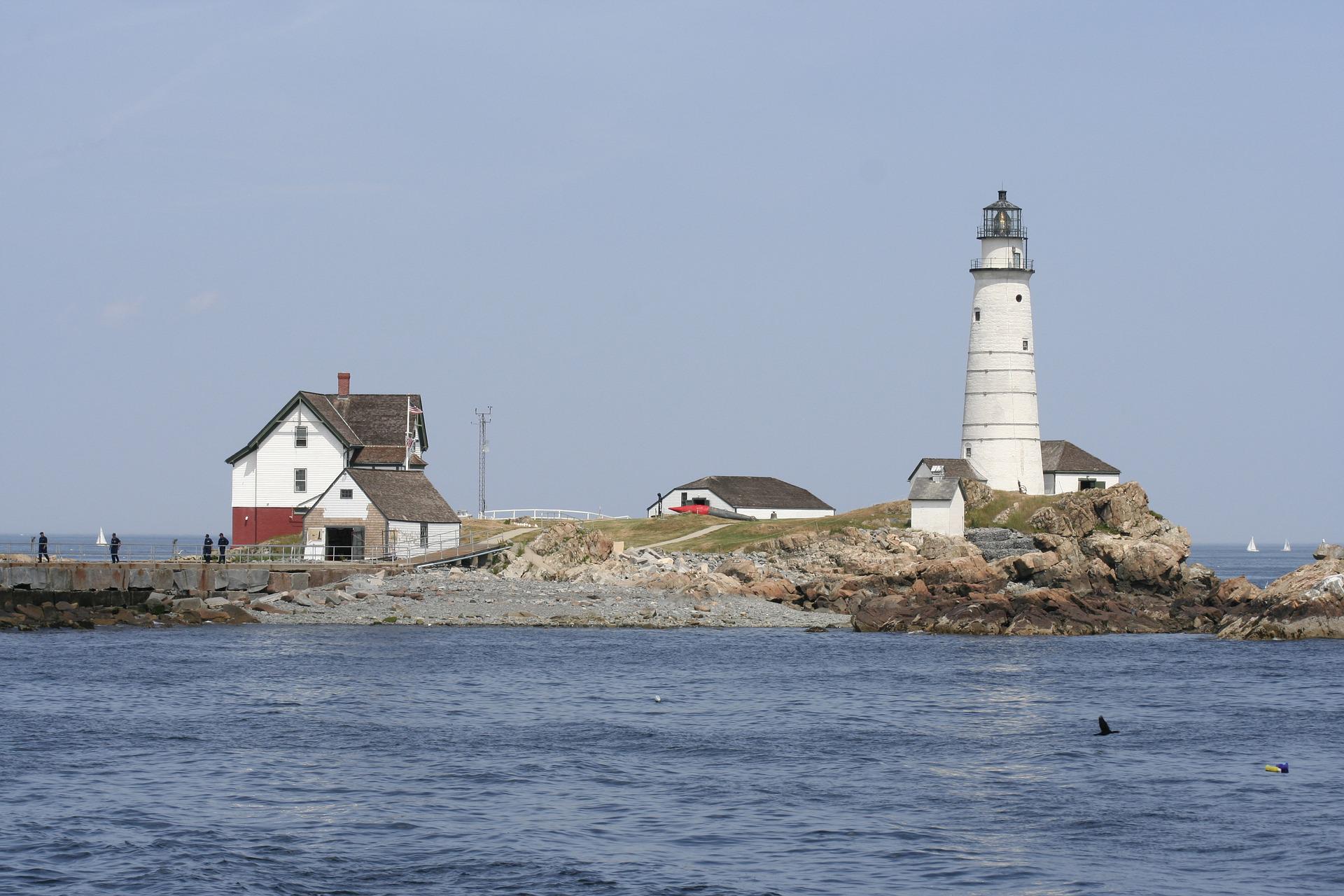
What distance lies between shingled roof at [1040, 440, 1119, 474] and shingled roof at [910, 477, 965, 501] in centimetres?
775

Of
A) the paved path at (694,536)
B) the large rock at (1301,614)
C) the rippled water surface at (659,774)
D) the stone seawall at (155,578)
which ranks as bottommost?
the rippled water surface at (659,774)

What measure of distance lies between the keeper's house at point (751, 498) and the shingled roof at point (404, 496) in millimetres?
32267

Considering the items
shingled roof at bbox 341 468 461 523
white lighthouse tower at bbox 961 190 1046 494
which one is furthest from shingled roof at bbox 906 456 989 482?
shingled roof at bbox 341 468 461 523

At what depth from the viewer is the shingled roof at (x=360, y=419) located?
215 feet

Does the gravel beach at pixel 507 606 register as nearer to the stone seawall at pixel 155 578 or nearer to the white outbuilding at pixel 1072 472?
the stone seawall at pixel 155 578

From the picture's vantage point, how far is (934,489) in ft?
251

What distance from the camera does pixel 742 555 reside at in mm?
71938

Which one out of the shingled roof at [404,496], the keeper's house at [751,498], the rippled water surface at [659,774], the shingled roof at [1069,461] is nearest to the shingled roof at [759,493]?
the keeper's house at [751,498]

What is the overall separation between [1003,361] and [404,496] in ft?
104

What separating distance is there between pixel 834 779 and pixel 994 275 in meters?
55.4

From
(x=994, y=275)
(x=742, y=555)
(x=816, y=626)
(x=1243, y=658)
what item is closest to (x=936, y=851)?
(x=1243, y=658)

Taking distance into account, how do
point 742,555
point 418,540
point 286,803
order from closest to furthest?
point 286,803 < point 418,540 < point 742,555

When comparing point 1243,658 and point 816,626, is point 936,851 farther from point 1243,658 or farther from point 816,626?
point 816,626

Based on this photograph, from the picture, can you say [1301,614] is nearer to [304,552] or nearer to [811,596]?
[811,596]
